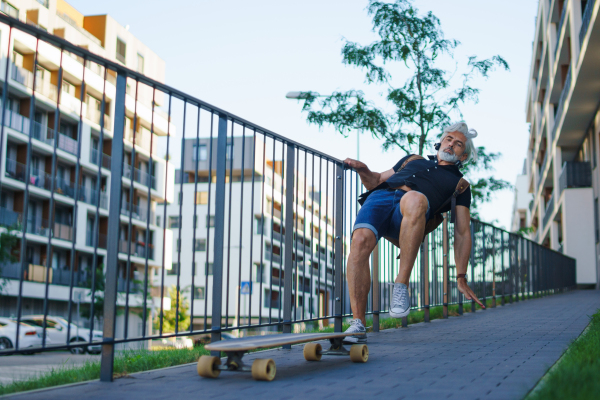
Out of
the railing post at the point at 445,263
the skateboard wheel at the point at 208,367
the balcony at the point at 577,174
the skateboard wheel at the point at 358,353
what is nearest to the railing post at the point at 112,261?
the skateboard wheel at the point at 208,367

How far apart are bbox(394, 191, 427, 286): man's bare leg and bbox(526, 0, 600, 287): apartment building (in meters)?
17.3

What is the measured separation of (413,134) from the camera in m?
15.4

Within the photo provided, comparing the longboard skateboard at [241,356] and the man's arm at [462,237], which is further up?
the man's arm at [462,237]

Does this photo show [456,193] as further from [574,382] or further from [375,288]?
[574,382]

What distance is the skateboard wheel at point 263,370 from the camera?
3354 mm

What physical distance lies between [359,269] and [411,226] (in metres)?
0.53

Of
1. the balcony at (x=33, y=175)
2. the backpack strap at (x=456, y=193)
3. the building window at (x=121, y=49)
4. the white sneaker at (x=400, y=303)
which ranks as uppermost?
the building window at (x=121, y=49)

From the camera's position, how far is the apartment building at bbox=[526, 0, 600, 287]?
2419 centimetres

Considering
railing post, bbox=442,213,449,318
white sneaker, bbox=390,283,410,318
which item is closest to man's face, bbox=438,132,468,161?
white sneaker, bbox=390,283,410,318

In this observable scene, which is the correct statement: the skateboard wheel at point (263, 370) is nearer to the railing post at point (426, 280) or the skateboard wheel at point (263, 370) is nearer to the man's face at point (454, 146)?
the man's face at point (454, 146)

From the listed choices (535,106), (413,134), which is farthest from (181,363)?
(535,106)

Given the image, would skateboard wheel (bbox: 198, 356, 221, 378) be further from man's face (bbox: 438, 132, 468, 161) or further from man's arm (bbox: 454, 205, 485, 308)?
man's face (bbox: 438, 132, 468, 161)

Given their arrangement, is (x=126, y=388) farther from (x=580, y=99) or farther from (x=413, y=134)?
(x=580, y=99)

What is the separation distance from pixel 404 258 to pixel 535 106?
44.9 meters
